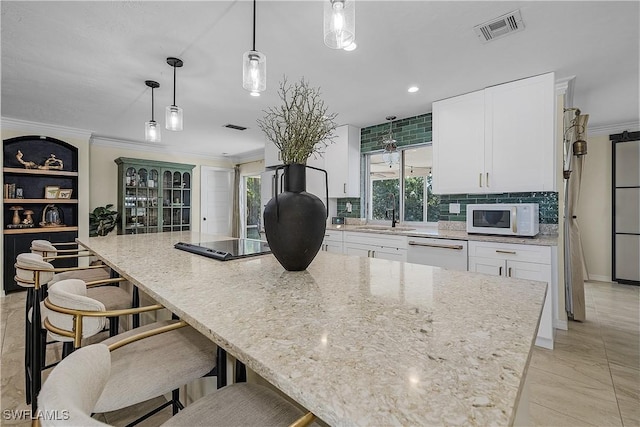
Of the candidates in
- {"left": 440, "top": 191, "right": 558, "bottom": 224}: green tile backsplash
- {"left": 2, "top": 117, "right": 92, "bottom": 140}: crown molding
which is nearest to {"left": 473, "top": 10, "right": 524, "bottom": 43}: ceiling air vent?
{"left": 440, "top": 191, "right": 558, "bottom": 224}: green tile backsplash

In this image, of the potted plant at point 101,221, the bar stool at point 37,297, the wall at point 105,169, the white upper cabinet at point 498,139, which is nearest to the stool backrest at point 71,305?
the bar stool at point 37,297

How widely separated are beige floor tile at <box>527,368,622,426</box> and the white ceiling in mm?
2263

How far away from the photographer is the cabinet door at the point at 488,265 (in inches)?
106

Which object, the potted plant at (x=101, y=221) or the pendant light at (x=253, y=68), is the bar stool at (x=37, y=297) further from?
the potted plant at (x=101, y=221)

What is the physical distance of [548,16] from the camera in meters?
1.96

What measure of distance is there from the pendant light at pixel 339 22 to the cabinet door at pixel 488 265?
2.33 meters

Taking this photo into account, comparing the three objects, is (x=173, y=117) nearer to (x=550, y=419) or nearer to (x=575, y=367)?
(x=550, y=419)

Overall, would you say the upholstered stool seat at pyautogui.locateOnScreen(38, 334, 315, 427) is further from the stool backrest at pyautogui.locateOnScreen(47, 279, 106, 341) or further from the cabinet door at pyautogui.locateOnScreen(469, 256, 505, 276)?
the cabinet door at pyautogui.locateOnScreen(469, 256, 505, 276)

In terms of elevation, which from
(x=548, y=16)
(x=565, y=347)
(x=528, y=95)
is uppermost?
(x=548, y=16)

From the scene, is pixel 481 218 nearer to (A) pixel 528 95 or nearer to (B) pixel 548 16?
(A) pixel 528 95

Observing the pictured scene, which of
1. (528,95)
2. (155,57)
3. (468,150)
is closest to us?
(155,57)

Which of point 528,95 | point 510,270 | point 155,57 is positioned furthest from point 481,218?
point 155,57

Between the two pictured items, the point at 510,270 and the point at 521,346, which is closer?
the point at 521,346

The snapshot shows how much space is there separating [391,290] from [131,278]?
99 centimetres
